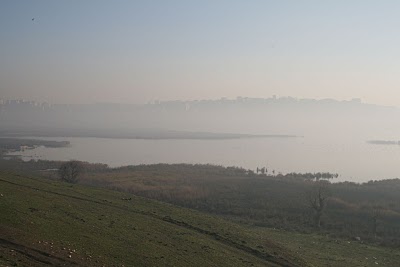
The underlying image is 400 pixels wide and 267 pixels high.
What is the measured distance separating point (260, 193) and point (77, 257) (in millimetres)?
61527

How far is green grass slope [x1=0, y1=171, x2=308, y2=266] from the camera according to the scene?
60.6ft

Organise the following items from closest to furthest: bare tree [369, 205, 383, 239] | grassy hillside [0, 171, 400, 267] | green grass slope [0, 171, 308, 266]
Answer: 1. green grass slope [0, 171, 308, 266]
2. grassy hillside [0, 171, 400, 267]
3. bare tree [369, 205, 383, 239]

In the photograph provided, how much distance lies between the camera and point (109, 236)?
76.1ft

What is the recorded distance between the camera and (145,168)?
11894 cm

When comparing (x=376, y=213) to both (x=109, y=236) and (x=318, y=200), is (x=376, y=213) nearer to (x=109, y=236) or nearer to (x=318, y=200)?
(x=318, y=200)

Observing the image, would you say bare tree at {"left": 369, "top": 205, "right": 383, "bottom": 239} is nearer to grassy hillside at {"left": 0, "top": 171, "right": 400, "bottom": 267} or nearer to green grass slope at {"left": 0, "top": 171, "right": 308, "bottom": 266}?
grassy hillside at {"left": 0, "top": 171, "right": 400, "bottom": 267}

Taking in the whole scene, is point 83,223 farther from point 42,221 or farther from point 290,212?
point 290,212

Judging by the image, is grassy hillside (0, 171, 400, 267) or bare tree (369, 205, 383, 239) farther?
bare tree (369, 205, 383, 239)

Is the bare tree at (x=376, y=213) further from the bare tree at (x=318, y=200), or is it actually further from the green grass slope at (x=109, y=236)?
the green grass slope at (x=109, y=236)

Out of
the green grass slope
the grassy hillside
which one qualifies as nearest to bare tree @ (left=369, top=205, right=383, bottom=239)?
the grassy hillside

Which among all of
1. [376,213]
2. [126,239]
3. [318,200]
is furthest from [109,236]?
[318,200]

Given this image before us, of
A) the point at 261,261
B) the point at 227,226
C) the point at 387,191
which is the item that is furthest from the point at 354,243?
the point at 387,191

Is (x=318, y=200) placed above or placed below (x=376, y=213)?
above

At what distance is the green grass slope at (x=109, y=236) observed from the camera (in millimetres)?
18469
